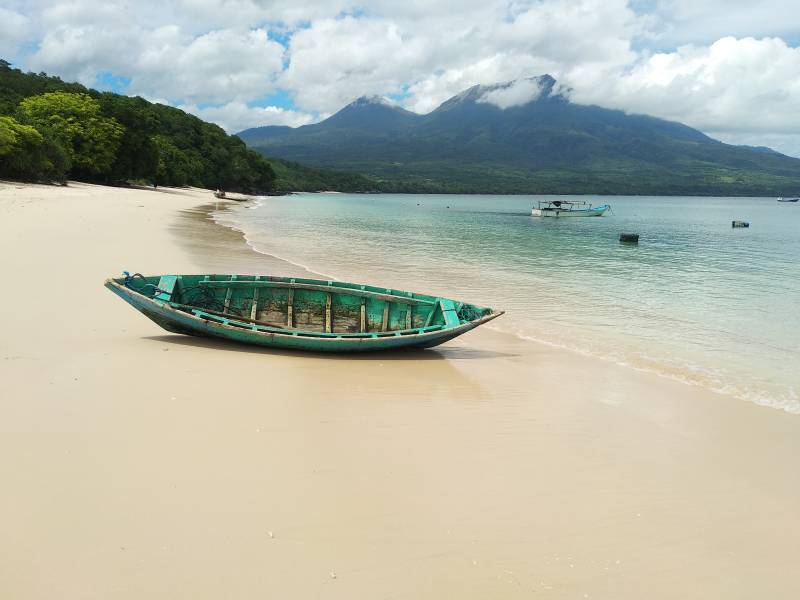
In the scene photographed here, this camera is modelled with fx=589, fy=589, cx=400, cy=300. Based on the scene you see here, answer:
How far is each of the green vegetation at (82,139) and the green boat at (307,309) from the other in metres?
36.9

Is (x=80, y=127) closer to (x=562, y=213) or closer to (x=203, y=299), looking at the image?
(x=562, y=213)

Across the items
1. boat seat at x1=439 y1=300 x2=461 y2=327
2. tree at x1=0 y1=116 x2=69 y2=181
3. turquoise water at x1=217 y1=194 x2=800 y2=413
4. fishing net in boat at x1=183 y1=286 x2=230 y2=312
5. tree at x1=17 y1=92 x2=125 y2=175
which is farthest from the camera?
tree at x1=17 y1=92 x2=125 y2=175

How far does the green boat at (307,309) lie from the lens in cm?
842

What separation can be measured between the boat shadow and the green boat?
0.53 feet

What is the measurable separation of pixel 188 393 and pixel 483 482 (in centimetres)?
339

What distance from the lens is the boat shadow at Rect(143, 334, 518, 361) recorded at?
848 centimetres

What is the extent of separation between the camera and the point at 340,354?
28.0 feet

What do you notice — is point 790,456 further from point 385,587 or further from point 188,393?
point 188,393

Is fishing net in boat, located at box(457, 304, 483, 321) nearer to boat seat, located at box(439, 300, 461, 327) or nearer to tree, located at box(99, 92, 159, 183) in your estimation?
boat seat, located at box(439, 300, 461, 327)

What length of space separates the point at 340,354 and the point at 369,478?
152 inches

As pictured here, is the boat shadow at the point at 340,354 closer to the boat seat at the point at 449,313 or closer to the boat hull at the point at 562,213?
the boat seat at the point at 449,313

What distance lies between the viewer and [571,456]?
5.53 metres

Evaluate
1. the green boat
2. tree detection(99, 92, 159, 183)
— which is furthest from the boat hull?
the green boat

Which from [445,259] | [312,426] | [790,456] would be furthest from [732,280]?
[312,426]
